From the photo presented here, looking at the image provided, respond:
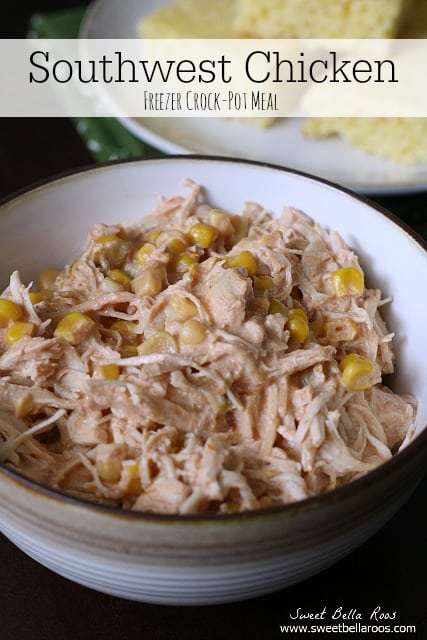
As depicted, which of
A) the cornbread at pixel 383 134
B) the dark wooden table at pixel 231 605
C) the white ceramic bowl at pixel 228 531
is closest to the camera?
the white ceramic bowl at pixel 228 531

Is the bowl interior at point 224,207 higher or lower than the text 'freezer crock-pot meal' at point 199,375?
higher

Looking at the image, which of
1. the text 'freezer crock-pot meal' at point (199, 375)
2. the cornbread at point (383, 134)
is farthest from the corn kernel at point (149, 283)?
the cornbread at point (383, 134)

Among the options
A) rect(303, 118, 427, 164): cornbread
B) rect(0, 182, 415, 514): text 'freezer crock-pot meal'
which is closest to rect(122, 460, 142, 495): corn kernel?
rect(0, 182, 415, 514): text 'freezer crock-pot meal'

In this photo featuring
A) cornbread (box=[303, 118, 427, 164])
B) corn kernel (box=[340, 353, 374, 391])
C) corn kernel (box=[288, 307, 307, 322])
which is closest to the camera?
corn kernel (box=[340, 353, 374, 391])

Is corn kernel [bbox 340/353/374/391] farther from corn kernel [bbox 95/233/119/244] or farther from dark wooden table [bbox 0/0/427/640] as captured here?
corn kernel [bbox 95/233/119/244]

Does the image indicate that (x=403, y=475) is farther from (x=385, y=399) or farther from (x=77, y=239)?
(x=77, y=239)

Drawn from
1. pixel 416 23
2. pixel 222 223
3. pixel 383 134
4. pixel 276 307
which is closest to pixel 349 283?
pixel 276 307

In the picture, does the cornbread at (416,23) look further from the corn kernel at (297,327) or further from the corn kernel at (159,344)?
the corn kernel at (159,344)
